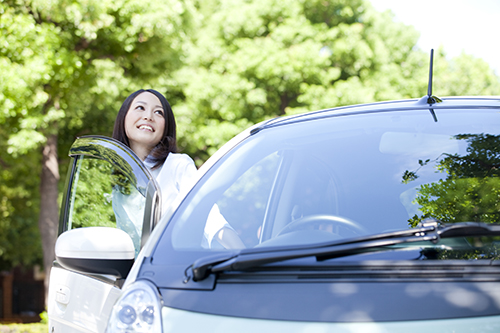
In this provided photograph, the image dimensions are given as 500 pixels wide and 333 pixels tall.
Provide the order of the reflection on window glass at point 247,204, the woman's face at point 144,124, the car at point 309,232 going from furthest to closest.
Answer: the woman's face at point 144,124, the reflection on window glass at point 247,204, the car at point 309,232

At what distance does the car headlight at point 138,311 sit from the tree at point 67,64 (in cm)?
843

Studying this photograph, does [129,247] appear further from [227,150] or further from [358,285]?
[358,285]

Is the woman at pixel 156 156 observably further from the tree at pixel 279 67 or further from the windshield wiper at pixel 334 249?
the tree at pixel 279 67

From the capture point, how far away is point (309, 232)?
5.71 feet

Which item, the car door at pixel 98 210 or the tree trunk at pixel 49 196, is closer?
the car door at pixel 98 210

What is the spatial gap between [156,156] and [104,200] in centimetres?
53

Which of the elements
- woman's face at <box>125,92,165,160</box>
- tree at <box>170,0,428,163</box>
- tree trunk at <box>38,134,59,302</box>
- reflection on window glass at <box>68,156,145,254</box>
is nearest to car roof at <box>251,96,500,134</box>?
reflection on window glass at <box>68,156,145,254</box>

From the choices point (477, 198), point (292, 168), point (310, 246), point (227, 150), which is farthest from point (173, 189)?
point (477, 198)

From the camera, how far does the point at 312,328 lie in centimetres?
123

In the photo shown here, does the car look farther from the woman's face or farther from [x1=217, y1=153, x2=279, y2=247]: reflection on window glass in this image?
the woman's face

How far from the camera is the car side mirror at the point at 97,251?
175 centimetres

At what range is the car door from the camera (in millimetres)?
1980

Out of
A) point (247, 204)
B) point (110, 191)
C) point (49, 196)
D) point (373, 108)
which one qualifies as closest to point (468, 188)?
point (373, 108)

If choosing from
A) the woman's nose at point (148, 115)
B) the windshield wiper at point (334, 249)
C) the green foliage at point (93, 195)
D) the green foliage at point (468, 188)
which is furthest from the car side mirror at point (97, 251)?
the woman's nose at point (148, 115)
